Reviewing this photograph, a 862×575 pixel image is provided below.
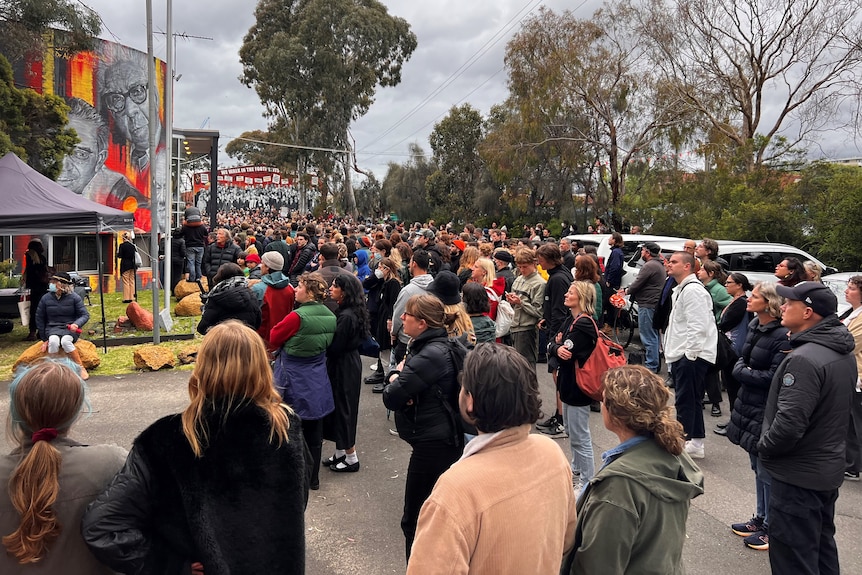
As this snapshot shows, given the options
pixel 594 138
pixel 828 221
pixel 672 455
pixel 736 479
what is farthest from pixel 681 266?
pixel 594 138

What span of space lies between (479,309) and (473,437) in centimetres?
155

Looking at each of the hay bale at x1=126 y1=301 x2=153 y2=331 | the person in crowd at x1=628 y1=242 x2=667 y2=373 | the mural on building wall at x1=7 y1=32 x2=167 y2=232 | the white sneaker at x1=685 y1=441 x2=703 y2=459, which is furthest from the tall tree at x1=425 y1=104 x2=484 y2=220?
the white sneaker at x1=685 y1=441 x2=703 y2=459

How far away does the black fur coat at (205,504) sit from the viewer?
1978 millimetres

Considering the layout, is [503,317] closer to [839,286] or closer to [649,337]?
[649,337]

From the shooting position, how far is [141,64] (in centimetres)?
1772

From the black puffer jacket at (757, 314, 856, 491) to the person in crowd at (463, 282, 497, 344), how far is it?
2.34m

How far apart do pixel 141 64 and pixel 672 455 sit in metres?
19.5

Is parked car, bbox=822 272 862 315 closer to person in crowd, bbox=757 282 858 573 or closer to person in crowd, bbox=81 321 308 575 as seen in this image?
person in crowd, bbox=757 282 858 573

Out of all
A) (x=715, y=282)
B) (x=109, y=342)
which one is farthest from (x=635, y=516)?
(x=109, y=342)

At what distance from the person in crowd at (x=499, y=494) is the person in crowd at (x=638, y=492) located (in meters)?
0.09

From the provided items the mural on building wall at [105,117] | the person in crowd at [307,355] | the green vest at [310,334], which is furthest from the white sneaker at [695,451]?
the mural on building wall at [105,117]

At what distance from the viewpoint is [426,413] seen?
3.40 metres

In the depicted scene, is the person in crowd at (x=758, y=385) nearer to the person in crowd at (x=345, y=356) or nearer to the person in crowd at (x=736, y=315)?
the person in crowd at (x=736, y=315)

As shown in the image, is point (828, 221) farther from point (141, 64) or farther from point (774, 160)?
point (141, 64)
